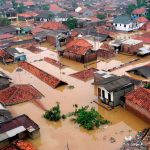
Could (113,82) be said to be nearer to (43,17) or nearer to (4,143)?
(4,143)

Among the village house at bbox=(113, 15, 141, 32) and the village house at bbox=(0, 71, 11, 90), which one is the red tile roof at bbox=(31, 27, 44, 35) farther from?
the village house at bbox=(0, 71, 11, 90)

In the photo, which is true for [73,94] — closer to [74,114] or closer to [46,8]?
[74,114]

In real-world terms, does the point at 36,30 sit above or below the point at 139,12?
below

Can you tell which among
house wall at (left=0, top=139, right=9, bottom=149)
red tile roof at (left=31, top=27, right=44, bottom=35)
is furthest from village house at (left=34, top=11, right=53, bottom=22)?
house wall at (left=0, top=139, right=9, bottom=149)

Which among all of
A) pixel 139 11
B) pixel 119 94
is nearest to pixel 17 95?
pixel 119 94

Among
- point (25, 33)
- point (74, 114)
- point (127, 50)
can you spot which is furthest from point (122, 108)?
point (25, 33)

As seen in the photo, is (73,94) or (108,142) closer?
(108,142)
